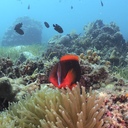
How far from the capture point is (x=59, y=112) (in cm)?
243

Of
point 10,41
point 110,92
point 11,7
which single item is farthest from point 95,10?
point 110,92

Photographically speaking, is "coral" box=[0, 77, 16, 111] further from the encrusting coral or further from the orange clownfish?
the orange clownfish

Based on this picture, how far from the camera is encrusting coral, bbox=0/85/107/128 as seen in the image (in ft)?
7.30

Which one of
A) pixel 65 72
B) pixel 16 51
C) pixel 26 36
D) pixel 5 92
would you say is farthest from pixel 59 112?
pixel 26 36

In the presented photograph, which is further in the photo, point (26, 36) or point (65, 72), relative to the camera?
point (26, 36)

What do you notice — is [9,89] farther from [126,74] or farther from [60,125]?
[126,74]

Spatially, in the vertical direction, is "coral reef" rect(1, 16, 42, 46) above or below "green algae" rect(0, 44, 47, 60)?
above

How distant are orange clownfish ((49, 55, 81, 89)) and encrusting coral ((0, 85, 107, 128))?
0.19 meters

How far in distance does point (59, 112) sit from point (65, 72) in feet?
2.34

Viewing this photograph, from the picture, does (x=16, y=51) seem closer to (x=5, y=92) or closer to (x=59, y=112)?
(x=5, y=92)

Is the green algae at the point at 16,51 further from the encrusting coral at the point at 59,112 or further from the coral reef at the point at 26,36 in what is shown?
the coral reef at the point at 26,36

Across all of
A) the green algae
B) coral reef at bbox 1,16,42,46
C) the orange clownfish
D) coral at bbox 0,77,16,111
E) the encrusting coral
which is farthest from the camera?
coral reef at bbox 1,16,42,46

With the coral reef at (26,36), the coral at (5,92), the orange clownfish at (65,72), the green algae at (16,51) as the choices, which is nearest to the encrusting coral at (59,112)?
the orange clownfish at (65,72)

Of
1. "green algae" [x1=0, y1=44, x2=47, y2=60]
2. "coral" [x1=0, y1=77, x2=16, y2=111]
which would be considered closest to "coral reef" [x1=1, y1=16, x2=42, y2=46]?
"green algae" [x1=0, y1=44, x2=47, y2=60]
